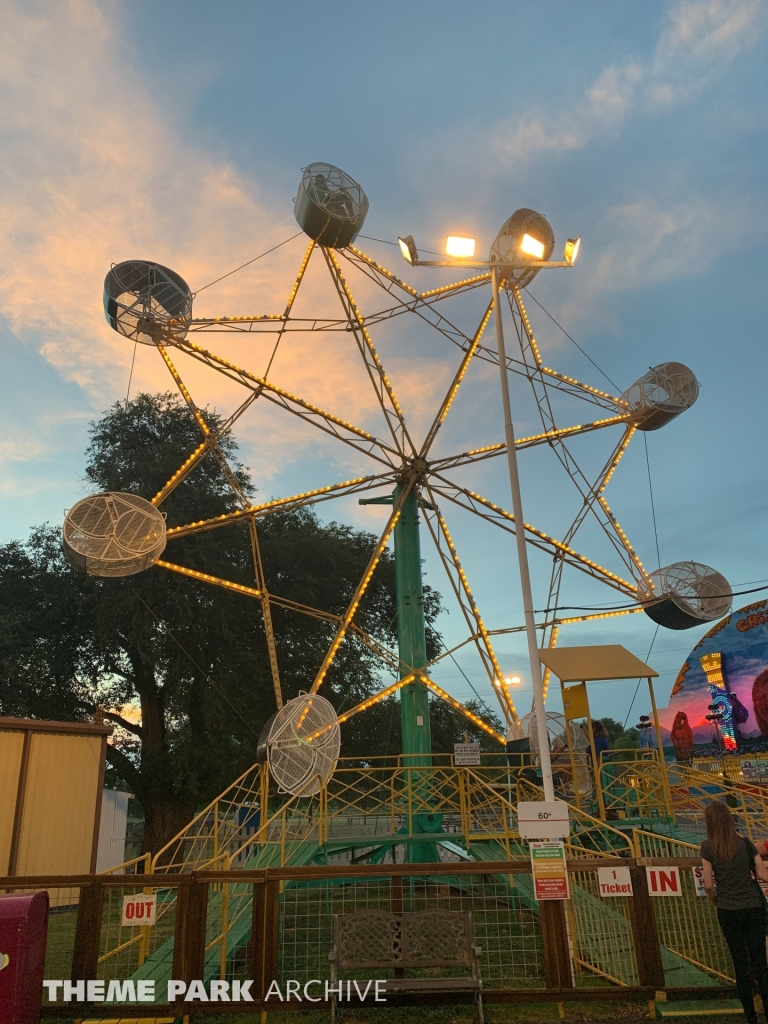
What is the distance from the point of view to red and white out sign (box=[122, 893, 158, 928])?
23.5 ft

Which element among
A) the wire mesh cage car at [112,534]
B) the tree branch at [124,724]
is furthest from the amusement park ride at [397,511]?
the tree branch at [124,724]

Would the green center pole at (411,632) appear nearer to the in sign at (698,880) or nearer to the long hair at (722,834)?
the in sign at (698,880)

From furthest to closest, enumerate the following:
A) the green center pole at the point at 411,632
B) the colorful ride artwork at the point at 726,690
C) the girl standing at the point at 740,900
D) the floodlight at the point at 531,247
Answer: the colorful ride artwork at the point at 726,690
the green center pole at the point at 411,632
the floodlight at the point at 531,247
the girl standing at the point at 740,900

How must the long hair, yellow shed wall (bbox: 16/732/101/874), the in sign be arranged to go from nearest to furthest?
the long hair → the in sign → yellow shed wall (bbox: 16/732/101/874)

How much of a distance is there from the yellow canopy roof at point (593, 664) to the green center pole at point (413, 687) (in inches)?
136

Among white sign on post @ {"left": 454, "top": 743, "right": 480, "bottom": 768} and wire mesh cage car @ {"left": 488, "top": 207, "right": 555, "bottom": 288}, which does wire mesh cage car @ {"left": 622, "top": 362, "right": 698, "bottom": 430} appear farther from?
white sign on post @ {"left": 454, "top": 743, "right": 480, "bottom": 768}

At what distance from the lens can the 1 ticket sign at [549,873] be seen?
7.23 m

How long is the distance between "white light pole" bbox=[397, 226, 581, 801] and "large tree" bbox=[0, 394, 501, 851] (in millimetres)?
17875

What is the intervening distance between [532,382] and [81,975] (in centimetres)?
1611

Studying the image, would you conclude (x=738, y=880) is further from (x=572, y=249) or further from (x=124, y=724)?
(x=124, y=724)

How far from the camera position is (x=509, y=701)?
18781 mm

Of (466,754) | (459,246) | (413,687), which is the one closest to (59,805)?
(413,687)

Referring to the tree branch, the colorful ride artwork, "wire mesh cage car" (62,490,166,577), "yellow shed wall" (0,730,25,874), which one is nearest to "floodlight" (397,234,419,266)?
"wire mesh cage car" (62,490,166,577)

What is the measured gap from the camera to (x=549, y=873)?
7324 millimetres
